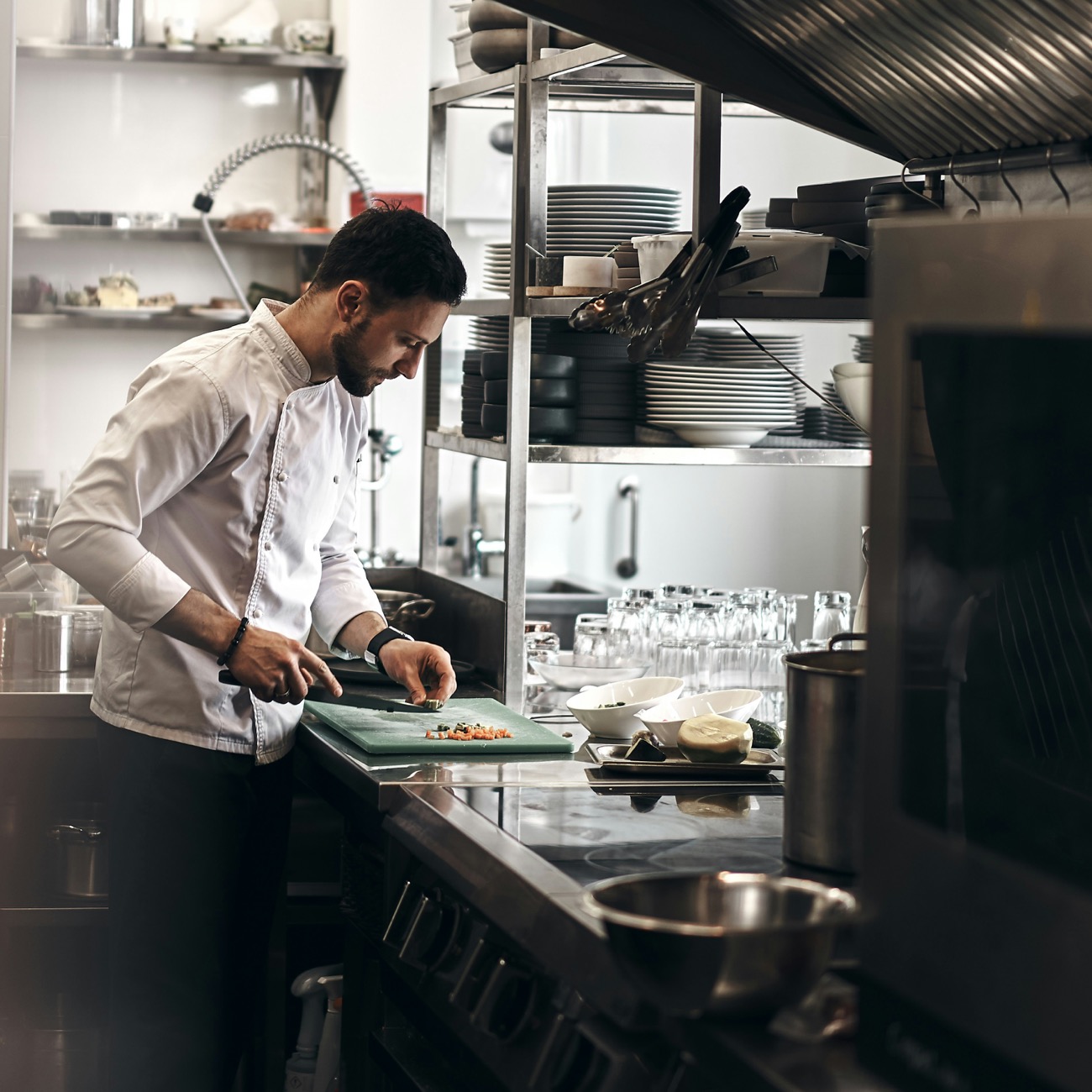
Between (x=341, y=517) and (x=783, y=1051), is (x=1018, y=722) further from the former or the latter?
(x=341, y=517)

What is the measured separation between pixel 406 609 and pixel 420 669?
1.58ft

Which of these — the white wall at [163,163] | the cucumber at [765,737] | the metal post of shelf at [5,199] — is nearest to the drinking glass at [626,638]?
the cucumber at [765,737]

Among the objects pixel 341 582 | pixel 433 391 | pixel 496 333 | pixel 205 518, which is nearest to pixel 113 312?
pixel 433 391

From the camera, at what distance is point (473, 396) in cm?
279

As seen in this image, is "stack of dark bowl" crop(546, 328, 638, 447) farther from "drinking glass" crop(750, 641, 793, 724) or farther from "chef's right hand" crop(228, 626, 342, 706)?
"chef's right hand" crop(228, 626, 342, 706)

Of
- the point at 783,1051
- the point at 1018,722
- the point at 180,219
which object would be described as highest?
the point at 180,219

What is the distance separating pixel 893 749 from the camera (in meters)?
0.96

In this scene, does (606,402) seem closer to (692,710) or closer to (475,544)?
(692,710)

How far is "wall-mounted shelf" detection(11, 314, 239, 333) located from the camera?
16.9 ft

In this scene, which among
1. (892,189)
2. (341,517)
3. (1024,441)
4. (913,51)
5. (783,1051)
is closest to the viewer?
(1024,441)

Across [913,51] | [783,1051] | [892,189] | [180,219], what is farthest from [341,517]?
[180,219]

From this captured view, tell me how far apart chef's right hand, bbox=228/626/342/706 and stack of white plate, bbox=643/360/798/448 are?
72 cm

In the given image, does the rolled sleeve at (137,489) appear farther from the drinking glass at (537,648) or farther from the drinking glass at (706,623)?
the drinking glass at (706,623)

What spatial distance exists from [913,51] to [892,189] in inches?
14.1
